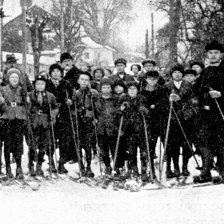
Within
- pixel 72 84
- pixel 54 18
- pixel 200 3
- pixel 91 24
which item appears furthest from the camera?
pixel 91 24

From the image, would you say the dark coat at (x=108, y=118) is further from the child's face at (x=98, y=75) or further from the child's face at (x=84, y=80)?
the child's face at (x=98, y=75)

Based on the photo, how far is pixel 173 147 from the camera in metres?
8.27

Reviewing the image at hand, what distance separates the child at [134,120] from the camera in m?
8.05

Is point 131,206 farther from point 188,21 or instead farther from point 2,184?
point 188,21

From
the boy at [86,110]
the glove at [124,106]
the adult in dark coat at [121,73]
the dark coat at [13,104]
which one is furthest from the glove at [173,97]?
the dark coat at [13,104]

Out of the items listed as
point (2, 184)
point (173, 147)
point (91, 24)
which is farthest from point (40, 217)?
point (91, 24)

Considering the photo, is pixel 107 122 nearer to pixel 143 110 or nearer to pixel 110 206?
pixel 143 110

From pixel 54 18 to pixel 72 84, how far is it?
117 ft

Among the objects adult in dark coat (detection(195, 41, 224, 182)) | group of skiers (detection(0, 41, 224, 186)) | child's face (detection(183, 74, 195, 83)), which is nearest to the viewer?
adult in dark coat (detection(195, 41, 224, 182))

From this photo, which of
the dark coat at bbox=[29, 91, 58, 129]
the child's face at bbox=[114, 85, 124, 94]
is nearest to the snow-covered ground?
the dark coat at bbox=[29, 91, 58, 129]

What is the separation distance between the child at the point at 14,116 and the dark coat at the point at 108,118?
129 cm

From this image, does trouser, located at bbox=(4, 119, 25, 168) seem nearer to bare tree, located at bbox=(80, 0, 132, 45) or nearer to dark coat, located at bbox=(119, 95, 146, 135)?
dark coat, located at bbox=(119, 95, 146, 135)

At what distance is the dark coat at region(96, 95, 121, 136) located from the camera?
824cm

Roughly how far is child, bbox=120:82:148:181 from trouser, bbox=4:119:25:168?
5.63 ft
